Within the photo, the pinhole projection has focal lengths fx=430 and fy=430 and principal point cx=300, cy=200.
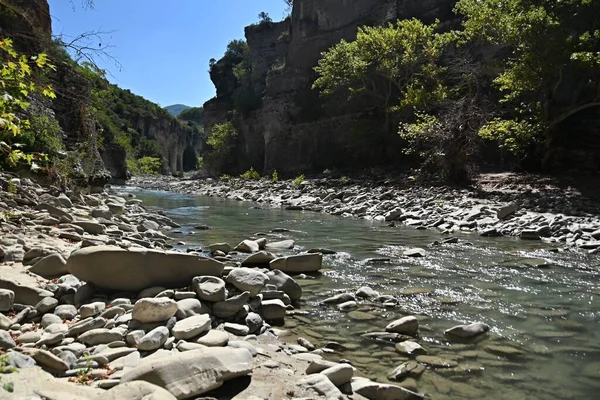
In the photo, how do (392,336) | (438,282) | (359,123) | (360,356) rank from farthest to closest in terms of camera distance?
1. (359,123)
2. (438,282)
3. (392,336)
4. (360,356)

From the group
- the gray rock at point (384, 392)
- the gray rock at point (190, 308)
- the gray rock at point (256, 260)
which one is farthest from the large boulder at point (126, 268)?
the gray rock at point (384, 392)

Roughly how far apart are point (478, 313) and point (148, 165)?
83165 millimetres

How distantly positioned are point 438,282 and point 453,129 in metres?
13.1

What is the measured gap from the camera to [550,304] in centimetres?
532

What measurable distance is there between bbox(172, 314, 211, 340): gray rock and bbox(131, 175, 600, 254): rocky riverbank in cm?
818

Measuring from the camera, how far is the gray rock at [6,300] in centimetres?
387

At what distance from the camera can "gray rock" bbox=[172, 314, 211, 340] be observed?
12.0 ft

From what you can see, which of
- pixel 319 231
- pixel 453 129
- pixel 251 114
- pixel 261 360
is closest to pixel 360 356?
pixel 261 360

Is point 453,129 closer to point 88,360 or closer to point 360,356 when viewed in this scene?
point 360,356

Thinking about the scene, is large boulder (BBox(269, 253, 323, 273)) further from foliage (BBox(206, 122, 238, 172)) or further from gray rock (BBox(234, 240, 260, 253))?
foliage (BBox(206, 122, 238, 172))

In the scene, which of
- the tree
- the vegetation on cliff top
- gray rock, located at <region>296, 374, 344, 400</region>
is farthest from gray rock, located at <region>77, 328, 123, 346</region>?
the tree

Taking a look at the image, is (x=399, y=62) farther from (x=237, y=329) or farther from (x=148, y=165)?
(x=148, y=165)

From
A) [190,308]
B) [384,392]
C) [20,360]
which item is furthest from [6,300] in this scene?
[384,392]

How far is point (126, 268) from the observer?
4.89 metres
